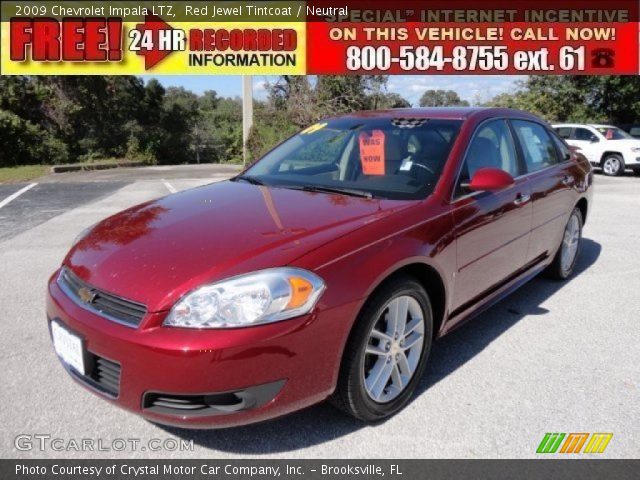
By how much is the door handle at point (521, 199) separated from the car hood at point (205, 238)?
1209 mm

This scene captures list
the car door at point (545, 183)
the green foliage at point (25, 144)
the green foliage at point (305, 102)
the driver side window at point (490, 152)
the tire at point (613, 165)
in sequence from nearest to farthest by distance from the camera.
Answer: the driver side window at point (490, 152), the car door at point (545, 183), the tire at point (613, 165), the green foliage at point (305, 102), the green foliage at point (25, 144)

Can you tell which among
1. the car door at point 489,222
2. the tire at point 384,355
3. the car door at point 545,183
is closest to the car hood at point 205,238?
the tire at point 384,355

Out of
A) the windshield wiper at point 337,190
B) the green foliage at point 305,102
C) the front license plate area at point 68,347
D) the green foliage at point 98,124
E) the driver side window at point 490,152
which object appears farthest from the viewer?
the green foliage at point 98,124

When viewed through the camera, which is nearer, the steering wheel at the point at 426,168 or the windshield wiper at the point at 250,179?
the steering wheel at the point at 426,168

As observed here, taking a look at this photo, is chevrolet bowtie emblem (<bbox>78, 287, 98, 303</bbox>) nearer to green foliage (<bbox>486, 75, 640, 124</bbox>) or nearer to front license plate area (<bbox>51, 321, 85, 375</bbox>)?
front license plate area (<bbox>51, 321, 85, 375</bbox>)

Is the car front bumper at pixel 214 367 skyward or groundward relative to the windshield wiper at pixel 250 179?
groundward

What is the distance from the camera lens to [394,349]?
272cm

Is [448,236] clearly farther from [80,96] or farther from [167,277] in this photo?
[80,96]

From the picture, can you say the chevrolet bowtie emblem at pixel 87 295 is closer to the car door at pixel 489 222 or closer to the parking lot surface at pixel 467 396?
the parking lot surface at pixel 467 396

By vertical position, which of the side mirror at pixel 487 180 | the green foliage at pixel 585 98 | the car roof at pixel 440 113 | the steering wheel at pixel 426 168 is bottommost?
the side mirror at pixel 487 180

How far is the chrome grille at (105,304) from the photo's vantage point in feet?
7.30

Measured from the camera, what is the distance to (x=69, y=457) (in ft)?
7.96

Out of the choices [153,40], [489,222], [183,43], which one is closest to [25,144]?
[153,40]
